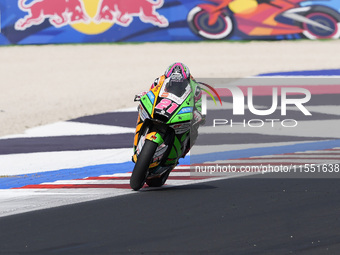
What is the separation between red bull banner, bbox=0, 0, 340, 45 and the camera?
2809 centimetres

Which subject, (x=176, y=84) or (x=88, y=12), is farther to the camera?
(x=88, y=12)

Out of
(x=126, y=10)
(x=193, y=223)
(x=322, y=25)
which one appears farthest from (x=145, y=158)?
(x=322, y=25)

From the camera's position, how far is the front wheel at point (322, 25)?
28.1 m

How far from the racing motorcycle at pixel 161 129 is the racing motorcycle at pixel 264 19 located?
19.3 metres

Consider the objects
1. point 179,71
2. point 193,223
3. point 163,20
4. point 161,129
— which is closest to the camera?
point 193,223

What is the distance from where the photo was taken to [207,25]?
93.8 ft

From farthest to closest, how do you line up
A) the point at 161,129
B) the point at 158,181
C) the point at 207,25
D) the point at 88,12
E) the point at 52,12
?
1. the point at 207,25
2. the point at 52,12
3. the point at 88,12
4. the point at 158,181
5. the point at 161,129

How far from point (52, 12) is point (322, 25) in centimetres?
872

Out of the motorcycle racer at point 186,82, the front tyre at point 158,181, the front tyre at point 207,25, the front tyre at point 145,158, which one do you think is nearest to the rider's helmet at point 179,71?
the motorcycle racer at point 186,82

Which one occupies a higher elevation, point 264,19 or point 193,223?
point 193,223

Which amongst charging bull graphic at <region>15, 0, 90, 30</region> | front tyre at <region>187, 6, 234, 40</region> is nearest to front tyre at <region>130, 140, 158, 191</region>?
front tyre at <region>187, 6, 234, 40</region>

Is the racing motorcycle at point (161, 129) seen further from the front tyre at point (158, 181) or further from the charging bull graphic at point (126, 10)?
the charging bull graphic at point (126, 10)

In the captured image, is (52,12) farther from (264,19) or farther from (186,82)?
(186,82)

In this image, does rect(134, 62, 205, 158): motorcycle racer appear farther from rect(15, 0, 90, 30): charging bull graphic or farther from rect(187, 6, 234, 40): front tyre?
rect(15, 0, 90, 30): charging bull graphic
